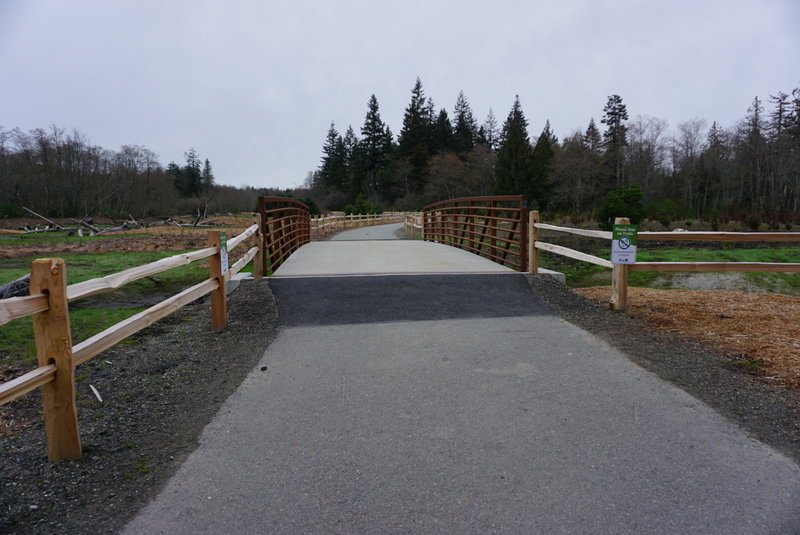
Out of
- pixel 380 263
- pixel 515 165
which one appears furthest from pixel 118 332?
pixel 515 165

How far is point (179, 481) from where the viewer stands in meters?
2.61

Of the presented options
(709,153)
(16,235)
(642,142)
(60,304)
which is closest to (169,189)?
(16,235)

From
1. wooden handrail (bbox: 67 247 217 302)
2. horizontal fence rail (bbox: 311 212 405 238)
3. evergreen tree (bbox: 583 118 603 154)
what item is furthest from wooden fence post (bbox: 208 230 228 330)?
evergreen tree (bbox: 583 118 603 154)

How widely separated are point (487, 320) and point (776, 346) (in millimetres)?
2837

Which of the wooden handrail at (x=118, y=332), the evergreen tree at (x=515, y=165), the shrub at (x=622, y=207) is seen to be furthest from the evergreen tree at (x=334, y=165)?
the wooden handrail at (x=118, y=332)

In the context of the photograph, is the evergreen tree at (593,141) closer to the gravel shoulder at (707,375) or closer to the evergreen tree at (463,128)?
the evergreen tree at (463,128)

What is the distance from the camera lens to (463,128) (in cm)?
7181

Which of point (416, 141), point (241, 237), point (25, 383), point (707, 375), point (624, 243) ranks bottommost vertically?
point (707, 375)

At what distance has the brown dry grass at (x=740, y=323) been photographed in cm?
440

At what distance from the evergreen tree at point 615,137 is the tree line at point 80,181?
1672 inches

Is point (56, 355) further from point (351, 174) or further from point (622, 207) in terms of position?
point (351, 174)

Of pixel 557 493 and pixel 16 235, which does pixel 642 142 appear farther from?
pixel 557 493

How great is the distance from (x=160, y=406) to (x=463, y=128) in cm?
7212

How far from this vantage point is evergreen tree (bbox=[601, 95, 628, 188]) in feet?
192
